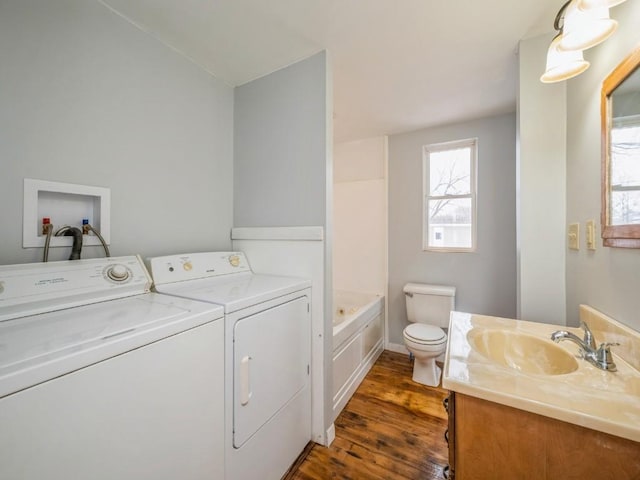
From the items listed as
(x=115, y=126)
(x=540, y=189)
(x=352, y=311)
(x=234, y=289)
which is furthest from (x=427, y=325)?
(x=115, y=126)

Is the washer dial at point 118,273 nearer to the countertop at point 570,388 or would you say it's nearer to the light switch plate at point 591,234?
the countertop at point 570,388

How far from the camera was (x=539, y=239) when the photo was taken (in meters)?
1.41

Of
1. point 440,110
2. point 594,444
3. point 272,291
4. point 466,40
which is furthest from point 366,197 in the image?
point 594,444

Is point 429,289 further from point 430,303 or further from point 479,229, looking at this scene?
point 479,229

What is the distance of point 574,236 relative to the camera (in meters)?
1.26

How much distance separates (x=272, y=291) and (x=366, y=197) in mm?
2027

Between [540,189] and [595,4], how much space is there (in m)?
0.87

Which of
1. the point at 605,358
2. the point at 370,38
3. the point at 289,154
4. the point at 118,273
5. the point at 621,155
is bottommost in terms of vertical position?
the point at 605,358

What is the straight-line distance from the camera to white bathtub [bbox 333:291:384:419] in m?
1.84

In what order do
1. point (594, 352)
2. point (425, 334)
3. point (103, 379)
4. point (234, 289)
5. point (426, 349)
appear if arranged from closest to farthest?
point (103, 379)
point (594, 352)
point (234, 289)
point (426, 349)
point (425, 334)

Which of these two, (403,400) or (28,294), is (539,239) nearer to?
(403,400)

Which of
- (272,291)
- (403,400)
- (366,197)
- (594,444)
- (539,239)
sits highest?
(366,197)

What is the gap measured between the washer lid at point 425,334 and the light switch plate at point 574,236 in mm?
1193

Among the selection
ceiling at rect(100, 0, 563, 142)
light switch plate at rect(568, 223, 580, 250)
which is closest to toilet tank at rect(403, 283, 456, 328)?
light switch plate at rect(568, 223, 580, 250)
